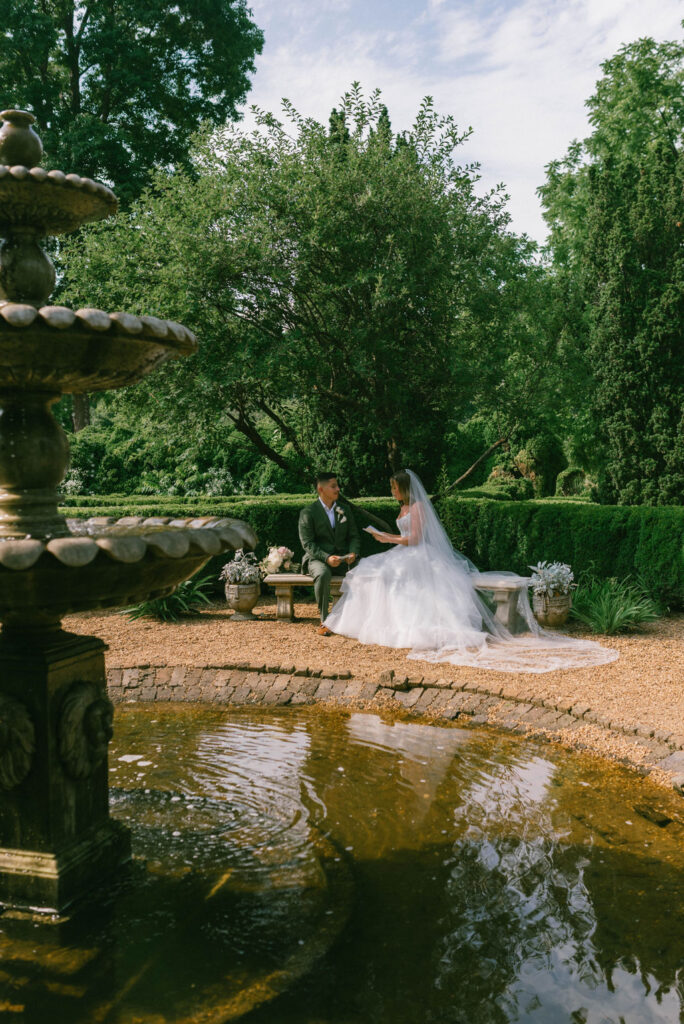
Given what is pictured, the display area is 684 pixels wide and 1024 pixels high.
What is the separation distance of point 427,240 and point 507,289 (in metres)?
1.60

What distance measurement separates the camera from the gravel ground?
5762 mm

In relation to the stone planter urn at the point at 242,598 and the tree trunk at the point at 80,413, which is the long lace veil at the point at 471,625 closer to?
the stone planter urn at the point at 242,598

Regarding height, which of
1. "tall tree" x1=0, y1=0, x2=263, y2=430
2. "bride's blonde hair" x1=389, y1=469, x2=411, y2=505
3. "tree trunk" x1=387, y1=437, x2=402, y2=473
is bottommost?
"bride's blonde hair" x1=389, y1=469, x2=411, y2=505

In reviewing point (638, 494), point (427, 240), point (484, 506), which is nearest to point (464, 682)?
point (484, 506)

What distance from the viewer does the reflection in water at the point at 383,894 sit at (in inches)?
97.8

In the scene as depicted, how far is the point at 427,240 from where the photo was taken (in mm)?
10812

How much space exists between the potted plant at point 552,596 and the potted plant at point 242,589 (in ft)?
10.9

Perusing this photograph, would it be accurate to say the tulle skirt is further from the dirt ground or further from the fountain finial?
the fountain finial

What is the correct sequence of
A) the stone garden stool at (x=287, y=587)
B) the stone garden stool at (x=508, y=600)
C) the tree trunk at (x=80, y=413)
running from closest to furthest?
the stone garden stool at (x=508, y=600) → the stone garden stool at (x=287, y=587) → the tree trunk at (x=80, y=413)

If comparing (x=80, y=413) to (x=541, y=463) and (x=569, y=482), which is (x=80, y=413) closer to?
(x=541, y=463)

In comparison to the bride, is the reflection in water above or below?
below

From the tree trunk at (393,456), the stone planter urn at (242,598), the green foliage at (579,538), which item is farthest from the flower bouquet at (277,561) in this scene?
the tree trunk at (393,456)

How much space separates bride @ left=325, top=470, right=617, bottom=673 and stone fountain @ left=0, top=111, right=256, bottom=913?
13.5 ft

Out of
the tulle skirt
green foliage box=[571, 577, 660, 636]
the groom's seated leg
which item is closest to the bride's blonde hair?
the tulle skirt
